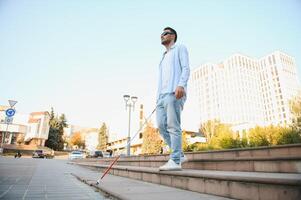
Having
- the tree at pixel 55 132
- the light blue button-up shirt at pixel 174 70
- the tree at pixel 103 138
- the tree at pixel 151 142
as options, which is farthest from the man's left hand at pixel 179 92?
the tree at pixel 103 138

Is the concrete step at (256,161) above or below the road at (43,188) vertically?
above

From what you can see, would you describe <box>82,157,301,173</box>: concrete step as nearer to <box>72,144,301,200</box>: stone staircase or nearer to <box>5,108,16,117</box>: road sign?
<box>72,144,301,200</box>: stone staircase

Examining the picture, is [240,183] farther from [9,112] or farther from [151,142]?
[151,142]

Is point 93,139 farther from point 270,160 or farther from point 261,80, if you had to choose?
point 270,160

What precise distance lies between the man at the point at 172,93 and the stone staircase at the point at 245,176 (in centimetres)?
42

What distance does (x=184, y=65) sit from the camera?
3.96 metres

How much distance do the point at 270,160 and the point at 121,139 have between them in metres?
64.0

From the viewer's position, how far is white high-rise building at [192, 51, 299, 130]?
4365 inches

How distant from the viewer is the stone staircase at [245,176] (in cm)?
181

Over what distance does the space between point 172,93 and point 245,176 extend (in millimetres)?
2034

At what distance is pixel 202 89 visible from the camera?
125 metres

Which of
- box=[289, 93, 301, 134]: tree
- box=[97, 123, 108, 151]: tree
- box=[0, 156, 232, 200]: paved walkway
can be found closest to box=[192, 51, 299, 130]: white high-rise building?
box=[97, 123, 108, 151]: tree


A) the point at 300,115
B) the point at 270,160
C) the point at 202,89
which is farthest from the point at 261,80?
the point at 270,160

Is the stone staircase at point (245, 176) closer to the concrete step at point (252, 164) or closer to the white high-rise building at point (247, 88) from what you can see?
the concrete step at point (252, 164)
